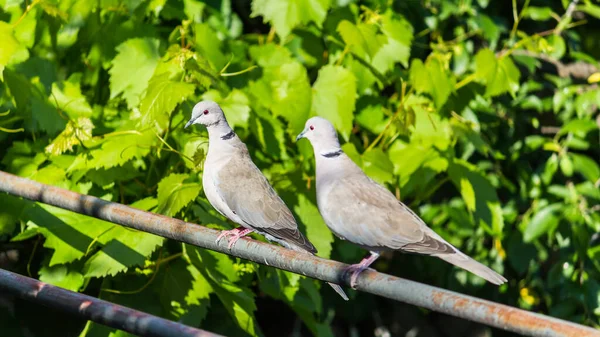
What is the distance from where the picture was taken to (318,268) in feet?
6.45

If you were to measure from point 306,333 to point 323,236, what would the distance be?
91.0 inches

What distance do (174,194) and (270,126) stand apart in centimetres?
64

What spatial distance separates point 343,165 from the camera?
10.1 feet

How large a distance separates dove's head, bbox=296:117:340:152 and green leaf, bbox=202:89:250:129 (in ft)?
0.72

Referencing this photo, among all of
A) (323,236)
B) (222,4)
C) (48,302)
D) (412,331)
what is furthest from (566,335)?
(412,331)

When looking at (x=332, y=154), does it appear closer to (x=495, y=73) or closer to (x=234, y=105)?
(x=234, y=105)

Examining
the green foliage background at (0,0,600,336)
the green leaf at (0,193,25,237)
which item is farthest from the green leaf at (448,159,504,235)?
the green leaf at (0,193,25,237)

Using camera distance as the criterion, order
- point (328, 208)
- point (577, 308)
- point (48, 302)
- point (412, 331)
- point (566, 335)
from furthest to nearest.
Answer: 1. point (412, 331)
2. point (577, 308)
3. point (328, 208)
4. point (48, 302)
5. point (566, 335)

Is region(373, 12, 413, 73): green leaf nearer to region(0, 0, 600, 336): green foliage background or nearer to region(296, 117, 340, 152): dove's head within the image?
region(0, 0, 600, 336): green foliage background

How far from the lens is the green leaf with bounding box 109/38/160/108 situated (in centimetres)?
342

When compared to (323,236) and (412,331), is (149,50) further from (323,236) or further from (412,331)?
(412,331)

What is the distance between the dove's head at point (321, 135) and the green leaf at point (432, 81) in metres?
0.70

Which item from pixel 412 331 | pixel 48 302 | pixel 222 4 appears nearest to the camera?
pixel 48 302

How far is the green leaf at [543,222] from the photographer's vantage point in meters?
4.34
